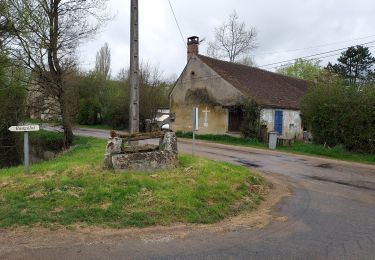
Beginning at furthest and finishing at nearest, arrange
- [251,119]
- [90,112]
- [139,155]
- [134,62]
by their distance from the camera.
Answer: [90,112] < [251,119] < [134,62] < [139,155]

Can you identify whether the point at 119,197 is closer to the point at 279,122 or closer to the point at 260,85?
the point at 279,122

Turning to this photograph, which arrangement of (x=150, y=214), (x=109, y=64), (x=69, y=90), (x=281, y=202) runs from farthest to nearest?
(x=109, y=64), (x=69, y=90), (x=281, y=202), (x=150, y=214)

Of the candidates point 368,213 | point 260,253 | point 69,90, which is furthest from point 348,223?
point 69,90

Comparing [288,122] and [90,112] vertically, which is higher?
[90,112]

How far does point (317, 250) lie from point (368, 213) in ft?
9.66

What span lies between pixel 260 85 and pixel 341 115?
11322mm

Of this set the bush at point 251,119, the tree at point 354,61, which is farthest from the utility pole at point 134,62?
the tree at point 354,61

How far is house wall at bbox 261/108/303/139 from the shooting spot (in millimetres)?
26625

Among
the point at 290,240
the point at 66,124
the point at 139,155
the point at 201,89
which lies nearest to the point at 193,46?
the point at 201,89

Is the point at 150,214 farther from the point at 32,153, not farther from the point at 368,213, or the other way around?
the point at 32,153

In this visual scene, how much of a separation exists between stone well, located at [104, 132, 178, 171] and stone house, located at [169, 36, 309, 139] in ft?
55.4

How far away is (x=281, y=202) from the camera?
8.80 m

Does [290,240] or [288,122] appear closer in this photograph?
[290,240]

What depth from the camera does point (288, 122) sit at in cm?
2894
